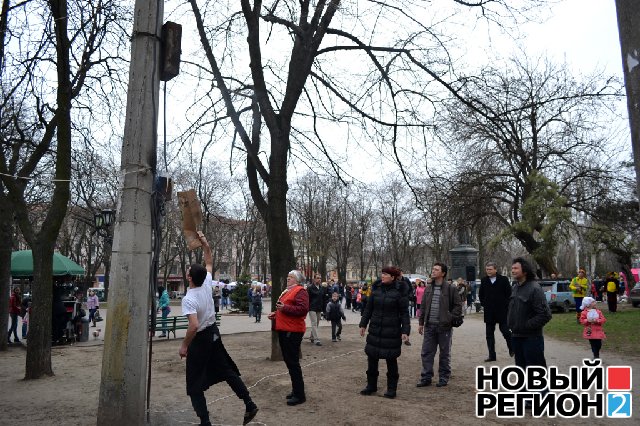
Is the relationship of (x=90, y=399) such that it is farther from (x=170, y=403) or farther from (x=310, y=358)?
(x=310, y=358)

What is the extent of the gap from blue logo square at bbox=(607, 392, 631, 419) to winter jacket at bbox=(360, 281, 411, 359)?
8.43 feet

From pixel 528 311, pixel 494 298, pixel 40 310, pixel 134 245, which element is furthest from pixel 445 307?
pixel 40 310

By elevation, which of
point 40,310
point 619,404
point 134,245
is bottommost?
point 619,404

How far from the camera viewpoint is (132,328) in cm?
522

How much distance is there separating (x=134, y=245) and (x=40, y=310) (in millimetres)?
4619

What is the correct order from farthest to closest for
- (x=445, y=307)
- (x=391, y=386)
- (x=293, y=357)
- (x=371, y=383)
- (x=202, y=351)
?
(x=445, y=307)
(x=371, y=383)
(x=391, y=386)
(x=293, y=357)
(x=202, y=351)

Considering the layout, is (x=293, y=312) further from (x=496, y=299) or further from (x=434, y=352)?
(x=496, y=299)

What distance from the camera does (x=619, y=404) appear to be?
661 centimetres

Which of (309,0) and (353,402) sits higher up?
(309,0)

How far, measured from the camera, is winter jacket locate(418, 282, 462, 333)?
8.06m

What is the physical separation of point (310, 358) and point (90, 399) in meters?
4.71

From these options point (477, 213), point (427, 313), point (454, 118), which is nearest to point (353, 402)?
point (427, 313)

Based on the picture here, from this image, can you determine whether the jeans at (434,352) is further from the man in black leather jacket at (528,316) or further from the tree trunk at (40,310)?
the tree trunk at (40,310)

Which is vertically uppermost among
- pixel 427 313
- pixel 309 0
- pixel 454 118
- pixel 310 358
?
pixel 309 0
